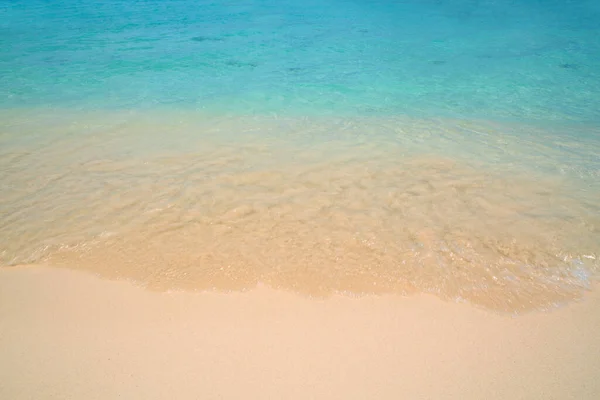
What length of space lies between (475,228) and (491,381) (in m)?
1.44

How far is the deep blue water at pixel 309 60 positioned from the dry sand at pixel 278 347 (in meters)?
4.15

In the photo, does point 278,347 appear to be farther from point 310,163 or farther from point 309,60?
point 309,60

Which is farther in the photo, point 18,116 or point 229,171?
point 18,116

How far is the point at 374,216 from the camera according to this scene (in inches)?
134

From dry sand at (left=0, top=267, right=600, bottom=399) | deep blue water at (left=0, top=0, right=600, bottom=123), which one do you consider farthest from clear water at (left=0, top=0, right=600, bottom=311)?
dry sand at (left=0, top=267, right=600, bottom=399)

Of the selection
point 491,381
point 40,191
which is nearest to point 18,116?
point 40,191

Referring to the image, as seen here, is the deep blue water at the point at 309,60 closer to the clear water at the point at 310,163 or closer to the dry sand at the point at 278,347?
the clear water at the point at 310,163

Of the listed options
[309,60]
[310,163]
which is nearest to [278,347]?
[310,163]

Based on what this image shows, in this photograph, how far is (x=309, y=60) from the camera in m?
8.65

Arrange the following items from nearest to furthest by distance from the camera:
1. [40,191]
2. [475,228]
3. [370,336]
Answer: [370,336] → [475,228] → [40,191]

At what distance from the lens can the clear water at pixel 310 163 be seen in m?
2.90

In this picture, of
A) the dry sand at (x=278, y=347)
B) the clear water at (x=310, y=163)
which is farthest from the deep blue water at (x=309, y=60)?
the dry sand at (x=278, y=347)

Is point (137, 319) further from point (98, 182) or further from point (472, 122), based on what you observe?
point (472, 122)

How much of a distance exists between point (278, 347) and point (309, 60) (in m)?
7.50
